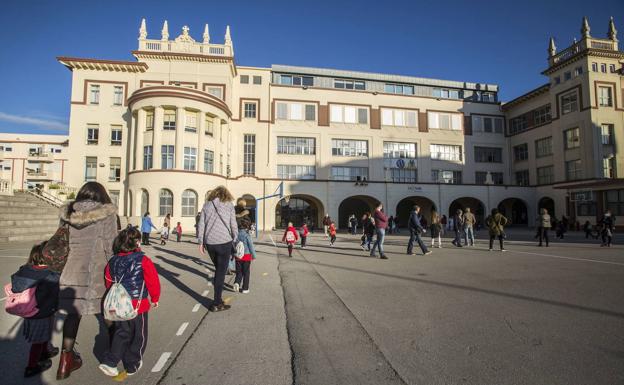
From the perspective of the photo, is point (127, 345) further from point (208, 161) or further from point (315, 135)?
point (315, 135)

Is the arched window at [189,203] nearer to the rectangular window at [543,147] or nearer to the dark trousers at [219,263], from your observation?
the dark trousers at [219,263]

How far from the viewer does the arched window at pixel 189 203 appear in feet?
87.7

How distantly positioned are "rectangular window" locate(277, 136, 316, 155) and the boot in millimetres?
32281

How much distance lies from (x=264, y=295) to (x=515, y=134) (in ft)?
146

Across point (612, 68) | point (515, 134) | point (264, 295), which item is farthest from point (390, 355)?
point (515, 134)

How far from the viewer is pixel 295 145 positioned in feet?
116

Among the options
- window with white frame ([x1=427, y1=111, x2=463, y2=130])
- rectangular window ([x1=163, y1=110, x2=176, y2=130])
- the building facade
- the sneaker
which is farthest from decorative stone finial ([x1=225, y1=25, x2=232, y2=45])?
the sneaker

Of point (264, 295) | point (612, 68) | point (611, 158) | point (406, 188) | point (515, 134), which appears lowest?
point (264, 295)

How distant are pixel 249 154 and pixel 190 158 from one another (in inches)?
305

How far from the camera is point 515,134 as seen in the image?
39844 millimetres

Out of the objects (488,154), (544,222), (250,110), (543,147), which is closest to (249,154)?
(250,110)

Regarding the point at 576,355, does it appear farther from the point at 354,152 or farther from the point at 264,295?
the point at 354,152

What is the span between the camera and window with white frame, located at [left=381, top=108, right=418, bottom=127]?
37.5 m

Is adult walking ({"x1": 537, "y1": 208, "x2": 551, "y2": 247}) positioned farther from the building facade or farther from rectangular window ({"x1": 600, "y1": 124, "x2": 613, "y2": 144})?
rectangular window ({"x1": 600, "y1": 124, "x2": 613, "y2": 144})
